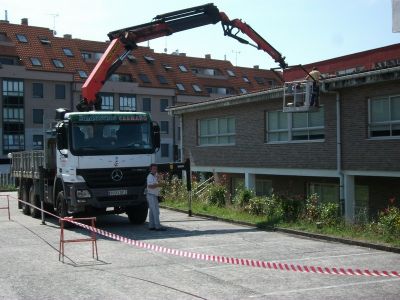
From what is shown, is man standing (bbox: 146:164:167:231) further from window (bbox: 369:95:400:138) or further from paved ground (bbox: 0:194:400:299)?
window (bbox: 369:95:400:138)

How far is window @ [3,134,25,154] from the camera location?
5588 cm

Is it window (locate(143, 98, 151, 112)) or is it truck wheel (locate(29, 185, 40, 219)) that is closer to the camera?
truck wheel (locate(29, 185, 40, 219))

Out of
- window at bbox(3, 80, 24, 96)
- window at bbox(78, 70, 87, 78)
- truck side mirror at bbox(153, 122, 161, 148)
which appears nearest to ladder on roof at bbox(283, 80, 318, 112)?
truck side mirror at bbox(153, 122, 161, 148)

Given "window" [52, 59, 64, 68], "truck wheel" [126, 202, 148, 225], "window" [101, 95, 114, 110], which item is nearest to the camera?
"truck wheel" [126, 202, 148, 225]

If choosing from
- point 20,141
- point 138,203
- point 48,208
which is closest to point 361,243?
point 138,203

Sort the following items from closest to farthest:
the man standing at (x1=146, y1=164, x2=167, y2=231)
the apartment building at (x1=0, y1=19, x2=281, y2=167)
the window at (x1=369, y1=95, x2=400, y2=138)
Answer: the man standing at (x1=146, y1=164, x2=167, y2=231) → the window at (x1=369, y1=95, x2=400, y2=138) → the apartment building at (x1=0, y1=19, x2=281, y2=167)

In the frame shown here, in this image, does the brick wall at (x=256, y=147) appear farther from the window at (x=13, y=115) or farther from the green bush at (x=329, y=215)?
the window at (x=13, y=115)

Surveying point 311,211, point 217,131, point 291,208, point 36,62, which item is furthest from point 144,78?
point 311,211

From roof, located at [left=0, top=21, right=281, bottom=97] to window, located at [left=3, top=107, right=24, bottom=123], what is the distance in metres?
4.11

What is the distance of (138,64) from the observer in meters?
66.1

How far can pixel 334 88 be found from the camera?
59.9ft

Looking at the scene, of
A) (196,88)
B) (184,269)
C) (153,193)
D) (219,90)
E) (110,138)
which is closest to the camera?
(184,269)

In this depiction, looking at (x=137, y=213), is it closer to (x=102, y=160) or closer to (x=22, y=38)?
(x=102, y=160)

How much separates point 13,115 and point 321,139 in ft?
140
